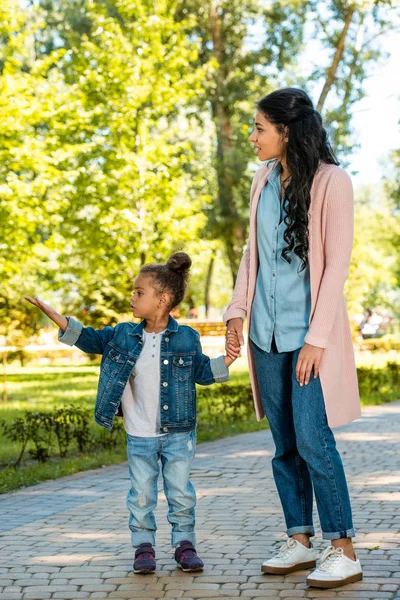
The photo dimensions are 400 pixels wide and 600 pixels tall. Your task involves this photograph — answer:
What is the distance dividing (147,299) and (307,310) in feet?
2.62

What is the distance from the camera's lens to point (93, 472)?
333 inches

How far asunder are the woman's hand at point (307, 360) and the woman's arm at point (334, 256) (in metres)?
0.03

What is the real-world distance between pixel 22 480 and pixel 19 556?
9.19 ft

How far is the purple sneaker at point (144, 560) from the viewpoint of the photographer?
15.2 feet

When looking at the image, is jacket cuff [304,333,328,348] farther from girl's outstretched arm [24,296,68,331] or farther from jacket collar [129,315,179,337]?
girl's outstretched arm [24,296,68,331]

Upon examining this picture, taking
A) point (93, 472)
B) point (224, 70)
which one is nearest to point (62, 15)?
point (224, 70)

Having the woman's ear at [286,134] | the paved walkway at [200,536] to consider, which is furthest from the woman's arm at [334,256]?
the paved walkway at [200,536]

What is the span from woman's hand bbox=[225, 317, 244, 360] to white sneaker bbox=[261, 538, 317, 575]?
2.89ft

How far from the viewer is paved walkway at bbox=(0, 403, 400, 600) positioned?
4.40 meters

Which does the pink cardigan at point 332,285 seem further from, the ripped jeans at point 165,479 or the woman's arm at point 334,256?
the ripped jeans at point 165,479

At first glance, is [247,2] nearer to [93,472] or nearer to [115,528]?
[93,472]

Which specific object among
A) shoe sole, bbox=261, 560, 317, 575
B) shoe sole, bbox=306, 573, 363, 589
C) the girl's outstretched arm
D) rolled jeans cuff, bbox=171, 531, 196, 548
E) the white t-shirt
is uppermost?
the girl's outstretched arm

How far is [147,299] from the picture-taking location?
15.5 ft

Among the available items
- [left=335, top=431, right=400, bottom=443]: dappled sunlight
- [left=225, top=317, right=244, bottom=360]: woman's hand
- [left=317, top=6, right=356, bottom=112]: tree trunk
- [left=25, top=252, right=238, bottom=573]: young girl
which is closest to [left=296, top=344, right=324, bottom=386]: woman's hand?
[left=225, top=317, right=244, bottom=360]: woman's hand
